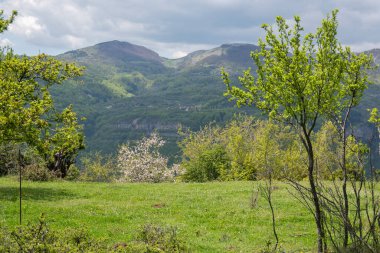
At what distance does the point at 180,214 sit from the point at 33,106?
1220cm

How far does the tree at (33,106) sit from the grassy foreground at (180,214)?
397 cm

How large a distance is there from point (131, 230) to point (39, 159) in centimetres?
2902

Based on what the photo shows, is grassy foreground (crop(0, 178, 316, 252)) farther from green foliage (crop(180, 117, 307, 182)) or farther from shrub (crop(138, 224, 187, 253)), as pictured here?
green foliage (crop(180, 117, 307, 182))

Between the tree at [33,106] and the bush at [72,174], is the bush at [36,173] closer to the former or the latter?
the bush at [72,174]

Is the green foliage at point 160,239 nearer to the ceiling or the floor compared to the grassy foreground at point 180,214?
nearer to the ceiling

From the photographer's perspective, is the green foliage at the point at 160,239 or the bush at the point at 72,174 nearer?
the green foliage at the point at 160,239

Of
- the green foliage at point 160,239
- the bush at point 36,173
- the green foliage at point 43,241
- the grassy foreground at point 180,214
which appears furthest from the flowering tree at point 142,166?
the green foliage at point 43,241

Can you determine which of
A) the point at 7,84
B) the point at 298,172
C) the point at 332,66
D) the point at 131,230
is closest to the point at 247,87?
the point at 332,66

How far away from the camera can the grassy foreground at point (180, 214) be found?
19556mm

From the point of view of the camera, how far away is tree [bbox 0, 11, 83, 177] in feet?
88.7

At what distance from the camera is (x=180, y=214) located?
24.9 metres

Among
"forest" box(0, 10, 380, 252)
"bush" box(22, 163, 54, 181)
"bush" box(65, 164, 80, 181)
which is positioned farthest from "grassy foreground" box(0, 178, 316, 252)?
"bush" box(65, 164, 80, 181)

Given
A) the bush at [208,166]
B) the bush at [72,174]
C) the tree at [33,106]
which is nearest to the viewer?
the tree at [33,106]

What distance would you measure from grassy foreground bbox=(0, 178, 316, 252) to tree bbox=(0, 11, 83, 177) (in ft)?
13.0
